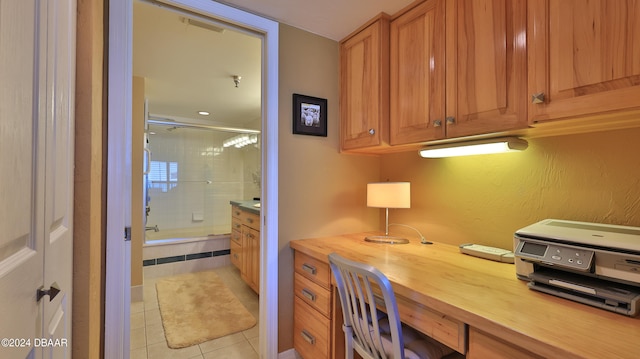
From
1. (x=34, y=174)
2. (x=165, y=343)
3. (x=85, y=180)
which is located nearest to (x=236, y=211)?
(x=165, y=343)

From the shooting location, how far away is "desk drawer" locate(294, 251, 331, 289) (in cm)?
150

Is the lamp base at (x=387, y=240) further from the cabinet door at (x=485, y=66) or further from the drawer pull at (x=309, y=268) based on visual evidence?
the cabinet door at (x=485, y=66)

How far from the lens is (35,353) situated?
0.57 meters

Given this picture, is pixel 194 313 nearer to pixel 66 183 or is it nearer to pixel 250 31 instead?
pixel 66 183

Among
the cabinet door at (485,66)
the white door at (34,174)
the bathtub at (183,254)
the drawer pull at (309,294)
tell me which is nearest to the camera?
the white door at (34,174)

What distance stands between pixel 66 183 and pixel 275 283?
1.21 metres

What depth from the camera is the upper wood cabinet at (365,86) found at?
5.51 feet

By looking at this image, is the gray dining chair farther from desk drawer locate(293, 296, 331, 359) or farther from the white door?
the white door

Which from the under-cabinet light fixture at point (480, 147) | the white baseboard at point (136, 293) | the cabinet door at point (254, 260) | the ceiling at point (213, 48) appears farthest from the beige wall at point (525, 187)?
the white baseboard at point (136, 293)

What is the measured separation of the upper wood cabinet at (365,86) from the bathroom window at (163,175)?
3.55 meters

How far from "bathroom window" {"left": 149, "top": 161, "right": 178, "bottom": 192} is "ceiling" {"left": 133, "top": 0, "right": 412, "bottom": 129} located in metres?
0.93

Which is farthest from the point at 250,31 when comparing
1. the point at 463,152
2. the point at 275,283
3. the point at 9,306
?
the point at 9,306

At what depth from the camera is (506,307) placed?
0.85m

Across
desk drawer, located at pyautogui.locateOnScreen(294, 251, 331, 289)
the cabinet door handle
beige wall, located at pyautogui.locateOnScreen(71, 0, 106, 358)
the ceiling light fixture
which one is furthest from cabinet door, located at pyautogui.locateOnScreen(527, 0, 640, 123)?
the ceiling light fixture
